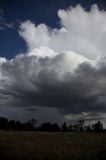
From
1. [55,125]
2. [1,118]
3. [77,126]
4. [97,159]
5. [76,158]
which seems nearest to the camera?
[97,159]

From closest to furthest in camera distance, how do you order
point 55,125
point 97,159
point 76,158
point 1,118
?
point 97,159, point 76,158, point 55,125, point 1,118

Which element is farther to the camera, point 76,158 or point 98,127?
point 98,127

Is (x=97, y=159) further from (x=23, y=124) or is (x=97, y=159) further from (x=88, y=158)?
(x=23, y=124)

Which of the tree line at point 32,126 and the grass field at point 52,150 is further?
the tree line at point 32,126

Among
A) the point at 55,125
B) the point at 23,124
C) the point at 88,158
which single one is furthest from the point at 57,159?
the point at 23,124

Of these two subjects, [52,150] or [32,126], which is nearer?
[52,150]

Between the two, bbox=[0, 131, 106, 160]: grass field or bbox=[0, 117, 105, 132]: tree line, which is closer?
bbox=[0, 131, 106, 160]: grass field

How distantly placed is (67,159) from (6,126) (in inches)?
5844

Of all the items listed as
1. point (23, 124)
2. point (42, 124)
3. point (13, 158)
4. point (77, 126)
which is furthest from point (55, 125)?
point (13, 158)

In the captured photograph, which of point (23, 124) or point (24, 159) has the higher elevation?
point (23, 124)

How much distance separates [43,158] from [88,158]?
13.5ft

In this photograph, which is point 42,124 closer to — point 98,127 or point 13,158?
point 98,127

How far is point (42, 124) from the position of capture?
172625mm

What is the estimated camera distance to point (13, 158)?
2566cm
